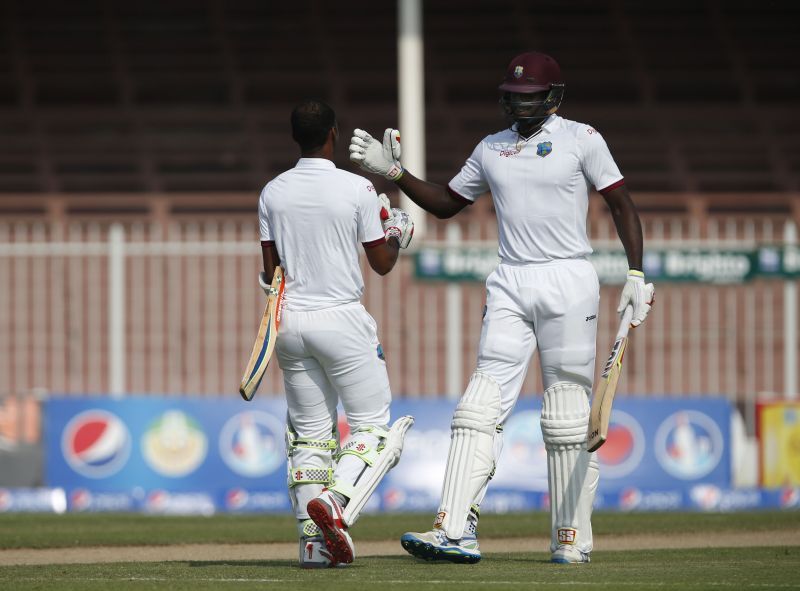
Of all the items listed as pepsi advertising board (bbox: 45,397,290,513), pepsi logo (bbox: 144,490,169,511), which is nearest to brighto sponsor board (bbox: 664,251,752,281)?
pepsi advertising board (bbox: 45,397,290,513)

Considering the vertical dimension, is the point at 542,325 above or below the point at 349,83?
below

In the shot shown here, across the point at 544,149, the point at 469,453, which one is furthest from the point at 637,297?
the point at 469,453

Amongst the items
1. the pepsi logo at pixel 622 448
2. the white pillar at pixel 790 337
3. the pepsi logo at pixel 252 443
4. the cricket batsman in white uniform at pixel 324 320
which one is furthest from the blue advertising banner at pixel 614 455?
the cricket batsman in white uniform at pixel 324 320

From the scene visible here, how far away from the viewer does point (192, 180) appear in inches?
768

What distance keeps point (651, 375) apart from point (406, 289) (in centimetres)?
262

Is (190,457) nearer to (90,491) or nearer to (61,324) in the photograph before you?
(90,491)

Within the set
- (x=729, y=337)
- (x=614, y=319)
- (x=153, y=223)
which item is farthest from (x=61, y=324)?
(x=729, y=337)

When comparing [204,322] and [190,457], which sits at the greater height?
[204,322]

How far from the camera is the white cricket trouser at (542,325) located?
6.80 meters

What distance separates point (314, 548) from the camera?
264 inches

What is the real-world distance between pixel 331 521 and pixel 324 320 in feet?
2.92

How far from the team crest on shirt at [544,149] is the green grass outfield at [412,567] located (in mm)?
1843

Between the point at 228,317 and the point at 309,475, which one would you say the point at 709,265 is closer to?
the point at 228,317

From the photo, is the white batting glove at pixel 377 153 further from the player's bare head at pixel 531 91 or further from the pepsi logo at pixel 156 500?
the pepsi logo at pixel 156 500
